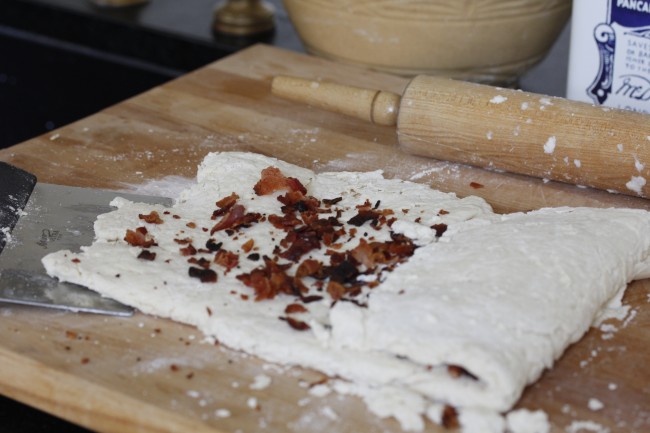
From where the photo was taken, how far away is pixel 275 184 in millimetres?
1573

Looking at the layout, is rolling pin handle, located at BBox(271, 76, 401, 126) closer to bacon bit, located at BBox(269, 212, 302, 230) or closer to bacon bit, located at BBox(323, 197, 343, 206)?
bacon bit, located at BBox(323, 197, 343, 206)

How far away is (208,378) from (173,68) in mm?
1687

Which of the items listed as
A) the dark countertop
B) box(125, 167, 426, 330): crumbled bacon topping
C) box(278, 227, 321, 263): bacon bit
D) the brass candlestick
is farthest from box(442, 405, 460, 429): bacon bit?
the brass candlestick

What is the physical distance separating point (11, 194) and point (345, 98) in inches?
28.1

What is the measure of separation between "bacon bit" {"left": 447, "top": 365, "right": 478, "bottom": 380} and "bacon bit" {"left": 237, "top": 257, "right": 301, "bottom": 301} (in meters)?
0.27

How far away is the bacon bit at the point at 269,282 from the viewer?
1293mm

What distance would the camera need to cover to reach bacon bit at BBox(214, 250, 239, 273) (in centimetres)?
137

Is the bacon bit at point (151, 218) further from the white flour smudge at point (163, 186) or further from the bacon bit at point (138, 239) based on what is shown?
the white flour smudge at point (163, 186)

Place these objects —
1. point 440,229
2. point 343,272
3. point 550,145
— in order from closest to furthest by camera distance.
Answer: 1. point 343,272
2. point 440,229
3. point 550,145

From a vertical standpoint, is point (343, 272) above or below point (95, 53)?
above

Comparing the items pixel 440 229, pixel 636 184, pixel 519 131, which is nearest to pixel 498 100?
pixel 519 131

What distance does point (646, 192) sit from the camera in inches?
64.9

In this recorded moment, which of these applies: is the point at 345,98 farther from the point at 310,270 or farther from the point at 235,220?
the point at 310,270

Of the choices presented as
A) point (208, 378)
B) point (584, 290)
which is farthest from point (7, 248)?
point (584, 290)
